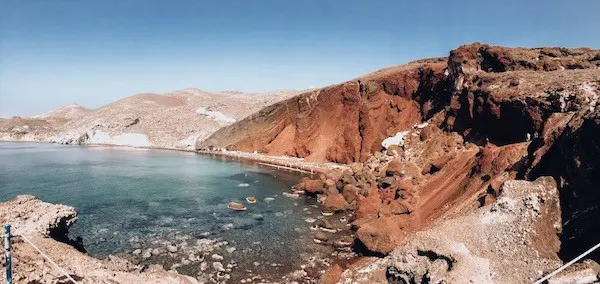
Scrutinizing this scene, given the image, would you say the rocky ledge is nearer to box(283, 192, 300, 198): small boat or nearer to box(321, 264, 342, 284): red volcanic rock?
box(321, 264, 342, 284): red volcanic rock

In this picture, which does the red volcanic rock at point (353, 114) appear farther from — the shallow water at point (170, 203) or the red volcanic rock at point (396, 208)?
the red volcanic rock at point (396, 208)

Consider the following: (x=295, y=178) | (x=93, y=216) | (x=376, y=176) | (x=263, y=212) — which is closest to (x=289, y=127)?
(x=295, y=178)

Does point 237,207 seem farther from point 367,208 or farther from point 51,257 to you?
point 51,257

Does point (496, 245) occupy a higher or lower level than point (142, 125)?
lower

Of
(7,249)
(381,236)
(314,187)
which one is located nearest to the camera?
(7,249)

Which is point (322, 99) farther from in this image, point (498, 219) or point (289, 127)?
point (498, 219)

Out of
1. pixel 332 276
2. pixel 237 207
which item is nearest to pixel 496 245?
pixel 332 276
